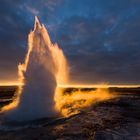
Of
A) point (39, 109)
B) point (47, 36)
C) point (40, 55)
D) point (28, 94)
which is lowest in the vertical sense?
point (39, 109)

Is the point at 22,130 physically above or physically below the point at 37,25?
below

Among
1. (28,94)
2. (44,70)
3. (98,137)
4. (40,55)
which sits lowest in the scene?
(98,137)

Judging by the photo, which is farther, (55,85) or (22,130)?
(55,85)

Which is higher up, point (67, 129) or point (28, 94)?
point (28, 94)

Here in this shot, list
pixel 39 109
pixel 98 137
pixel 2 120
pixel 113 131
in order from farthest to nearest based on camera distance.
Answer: pixel 39 109 → pixel 2 120 → pixel 113 131 → pixel 98 137

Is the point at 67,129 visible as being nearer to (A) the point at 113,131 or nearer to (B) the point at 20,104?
(A) the point at 113,131

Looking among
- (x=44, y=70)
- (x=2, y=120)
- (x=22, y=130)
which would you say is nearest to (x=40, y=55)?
(x=44, y=70)

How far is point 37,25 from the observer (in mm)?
29234

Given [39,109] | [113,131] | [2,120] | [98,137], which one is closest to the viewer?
[98,137]

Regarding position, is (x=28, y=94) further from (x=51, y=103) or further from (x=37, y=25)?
(x=37, y=25)

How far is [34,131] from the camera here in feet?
59.4

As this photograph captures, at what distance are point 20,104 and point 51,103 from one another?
4086mm

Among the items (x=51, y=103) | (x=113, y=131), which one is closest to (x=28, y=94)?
(x=51, y=103)

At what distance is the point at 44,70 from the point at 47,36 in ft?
19.5
